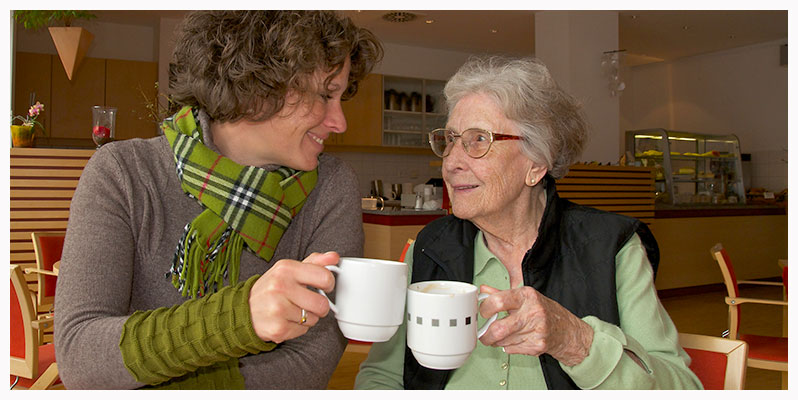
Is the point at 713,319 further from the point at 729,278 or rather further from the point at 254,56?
the point at 254,56

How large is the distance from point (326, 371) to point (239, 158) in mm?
460

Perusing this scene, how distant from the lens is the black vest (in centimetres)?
125

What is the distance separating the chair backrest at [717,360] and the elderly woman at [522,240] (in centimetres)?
9

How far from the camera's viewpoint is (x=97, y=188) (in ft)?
3.43

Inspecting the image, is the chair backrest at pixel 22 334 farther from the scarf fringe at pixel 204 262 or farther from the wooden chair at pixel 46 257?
the wooden chair at pixel 46 257

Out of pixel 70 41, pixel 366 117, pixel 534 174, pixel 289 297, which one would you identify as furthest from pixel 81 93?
pixel 289 297

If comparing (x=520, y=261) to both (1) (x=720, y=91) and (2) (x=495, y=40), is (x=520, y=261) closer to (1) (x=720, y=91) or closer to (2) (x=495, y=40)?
(2) (x=495, y=40)

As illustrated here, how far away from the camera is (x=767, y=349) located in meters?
2.58

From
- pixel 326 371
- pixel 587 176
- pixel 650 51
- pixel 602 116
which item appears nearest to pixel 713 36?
pixel 650 51

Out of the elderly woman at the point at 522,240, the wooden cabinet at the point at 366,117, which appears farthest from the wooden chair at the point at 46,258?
→ the wooden cabinet at the point at 366,117

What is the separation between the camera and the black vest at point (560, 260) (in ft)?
4.11

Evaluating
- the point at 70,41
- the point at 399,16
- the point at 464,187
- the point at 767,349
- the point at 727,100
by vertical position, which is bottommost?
the point at 767,349

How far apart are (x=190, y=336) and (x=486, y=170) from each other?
0.78 metres

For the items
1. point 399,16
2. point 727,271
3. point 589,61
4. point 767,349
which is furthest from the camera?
point 399,16
